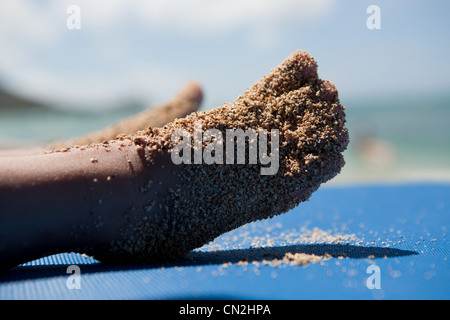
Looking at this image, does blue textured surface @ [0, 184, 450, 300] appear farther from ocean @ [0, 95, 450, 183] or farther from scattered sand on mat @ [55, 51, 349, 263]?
ocean @ [0, 95, 450, 183]

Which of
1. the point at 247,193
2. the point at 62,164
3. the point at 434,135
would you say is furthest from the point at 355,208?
the point at 434,135

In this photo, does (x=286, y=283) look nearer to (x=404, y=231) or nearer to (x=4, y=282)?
(x=4, y=282)

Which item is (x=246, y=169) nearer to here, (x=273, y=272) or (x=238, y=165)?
(x=238, y=165)

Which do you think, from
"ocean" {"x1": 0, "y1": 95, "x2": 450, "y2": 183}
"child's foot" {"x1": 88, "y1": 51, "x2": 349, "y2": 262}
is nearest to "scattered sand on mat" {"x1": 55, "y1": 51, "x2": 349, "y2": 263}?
"child's foot" {"x1": 88, "y1": 51, "x2": 349, "y2": 262}

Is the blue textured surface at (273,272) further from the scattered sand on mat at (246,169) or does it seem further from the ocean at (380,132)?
the ocean at (380,132)

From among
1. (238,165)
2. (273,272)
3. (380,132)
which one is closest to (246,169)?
(238,165)

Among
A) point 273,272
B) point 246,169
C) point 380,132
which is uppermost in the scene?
point 380,132

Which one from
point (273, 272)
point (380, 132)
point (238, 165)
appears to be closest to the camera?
point (273, 272)

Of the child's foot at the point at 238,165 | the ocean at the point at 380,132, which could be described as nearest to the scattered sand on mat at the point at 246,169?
the child's foot at the point at 238,165
